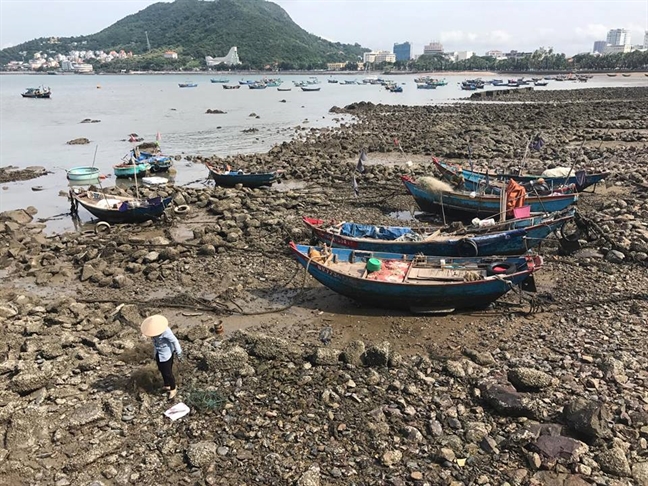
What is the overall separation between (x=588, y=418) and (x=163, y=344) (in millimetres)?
7346

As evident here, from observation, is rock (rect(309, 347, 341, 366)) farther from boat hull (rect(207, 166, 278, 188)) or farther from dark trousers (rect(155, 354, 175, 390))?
boat hull (rect(207, 166, 278, 188))

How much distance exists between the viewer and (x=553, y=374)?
955 cm

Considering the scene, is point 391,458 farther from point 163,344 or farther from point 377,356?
point 163,344

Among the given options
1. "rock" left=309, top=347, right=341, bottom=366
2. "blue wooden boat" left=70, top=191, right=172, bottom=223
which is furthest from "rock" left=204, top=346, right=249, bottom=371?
"blue wooden boat" left=70, top=191, right=172, bottom=223

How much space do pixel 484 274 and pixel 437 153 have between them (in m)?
23.9

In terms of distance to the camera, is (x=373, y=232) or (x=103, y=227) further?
(x=103, y=227)

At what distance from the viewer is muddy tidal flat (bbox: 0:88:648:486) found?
24.3 feet

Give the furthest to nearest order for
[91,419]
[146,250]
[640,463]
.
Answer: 1. [146,250]
2. [91,419]
3. [640,463]

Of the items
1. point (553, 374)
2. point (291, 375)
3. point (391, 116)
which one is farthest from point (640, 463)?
point (391, 116)

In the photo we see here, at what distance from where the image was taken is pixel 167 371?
29.5 feet

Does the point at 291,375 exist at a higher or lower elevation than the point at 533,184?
lower

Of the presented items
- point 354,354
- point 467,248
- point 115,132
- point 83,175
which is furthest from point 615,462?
point 115,132

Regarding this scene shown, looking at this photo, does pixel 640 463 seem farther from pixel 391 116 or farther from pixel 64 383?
pixel 391 116

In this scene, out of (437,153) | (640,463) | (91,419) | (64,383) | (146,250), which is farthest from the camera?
(437,153)
